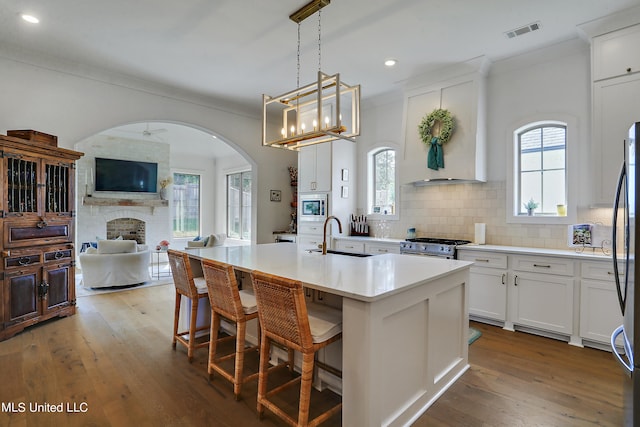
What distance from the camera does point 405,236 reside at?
510cm

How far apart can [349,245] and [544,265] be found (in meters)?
2.54

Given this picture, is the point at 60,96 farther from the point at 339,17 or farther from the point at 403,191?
the point at 403,191

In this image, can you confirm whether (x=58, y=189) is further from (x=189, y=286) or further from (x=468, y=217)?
(x=468, y=217)

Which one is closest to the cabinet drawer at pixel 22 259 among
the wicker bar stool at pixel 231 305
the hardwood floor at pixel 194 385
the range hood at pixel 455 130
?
the hardwood floor at pixel 194 385

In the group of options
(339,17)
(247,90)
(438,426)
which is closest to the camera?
(438,426)

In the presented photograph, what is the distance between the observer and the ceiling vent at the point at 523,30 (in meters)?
3.24

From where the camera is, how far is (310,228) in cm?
566

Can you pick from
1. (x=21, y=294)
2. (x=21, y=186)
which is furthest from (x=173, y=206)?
(x=21, y=294)

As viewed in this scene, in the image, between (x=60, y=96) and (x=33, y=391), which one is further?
(x=60, y=96)

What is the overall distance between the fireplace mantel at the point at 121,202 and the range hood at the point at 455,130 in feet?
20.8

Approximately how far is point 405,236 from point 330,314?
3.22 metres

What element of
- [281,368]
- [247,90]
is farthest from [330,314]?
[247,90]

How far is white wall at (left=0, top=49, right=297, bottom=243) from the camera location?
3.79 m

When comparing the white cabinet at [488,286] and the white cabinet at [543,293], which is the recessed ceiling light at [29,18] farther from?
the white cabinet at [543,293]
